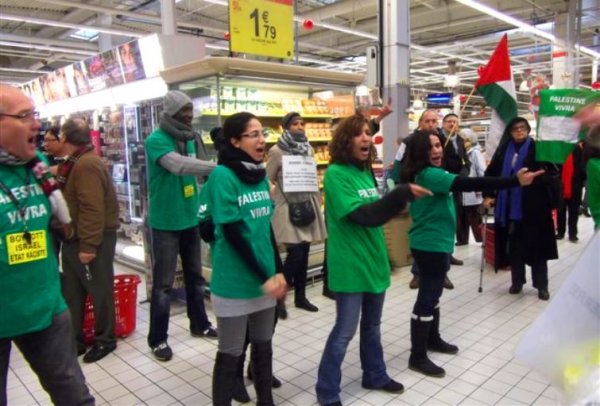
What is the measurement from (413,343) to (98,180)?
8.03 feet

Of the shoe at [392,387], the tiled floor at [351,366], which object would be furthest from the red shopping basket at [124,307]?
the shoe at [392,387]

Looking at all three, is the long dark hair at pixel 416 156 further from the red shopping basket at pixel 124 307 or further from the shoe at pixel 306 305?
the red shopping basket at pixel 124 307

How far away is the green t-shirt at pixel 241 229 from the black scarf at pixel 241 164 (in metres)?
0.02

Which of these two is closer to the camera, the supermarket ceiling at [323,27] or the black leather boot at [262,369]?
the black leather boot at [262,369]

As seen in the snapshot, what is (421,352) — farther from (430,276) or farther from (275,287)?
(275,287)

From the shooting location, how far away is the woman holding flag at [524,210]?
443cm

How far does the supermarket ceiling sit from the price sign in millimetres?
4364

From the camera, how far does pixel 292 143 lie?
4094mm

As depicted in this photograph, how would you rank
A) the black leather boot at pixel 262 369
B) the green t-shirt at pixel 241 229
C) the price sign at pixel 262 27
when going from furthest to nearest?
the price sign at pixel 262 27 < the black leather boot at pixel 262 369 < the green t-shirt at pixel 241 229

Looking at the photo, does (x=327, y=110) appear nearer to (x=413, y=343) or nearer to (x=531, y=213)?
(x=531, y=213)

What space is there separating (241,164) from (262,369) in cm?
107

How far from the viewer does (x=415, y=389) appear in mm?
2936

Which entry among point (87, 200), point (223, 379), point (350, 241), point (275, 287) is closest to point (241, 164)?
point (275, 287)

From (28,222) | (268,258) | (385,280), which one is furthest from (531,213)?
(28,222)
